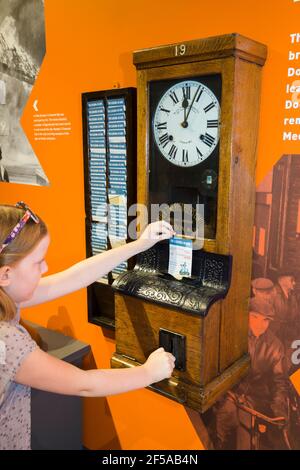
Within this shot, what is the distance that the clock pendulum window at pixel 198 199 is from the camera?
1408mm

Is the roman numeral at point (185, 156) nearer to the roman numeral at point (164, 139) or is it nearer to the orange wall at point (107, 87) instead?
the roman numeral at point (164, 139)

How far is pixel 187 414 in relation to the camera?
2.09m

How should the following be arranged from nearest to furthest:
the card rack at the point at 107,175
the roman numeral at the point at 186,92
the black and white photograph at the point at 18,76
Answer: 1. the roman numeral at the point at 186,92
2. the card rack at the point at 107,175
3. the black and white photograph at the point at 18,76

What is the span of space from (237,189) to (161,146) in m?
0.32

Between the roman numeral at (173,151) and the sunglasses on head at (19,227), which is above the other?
the roman numeral at (173,151)

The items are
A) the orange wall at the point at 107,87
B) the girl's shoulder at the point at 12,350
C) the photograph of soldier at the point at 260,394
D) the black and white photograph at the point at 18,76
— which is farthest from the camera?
the black and white photograph at the point at 18,76

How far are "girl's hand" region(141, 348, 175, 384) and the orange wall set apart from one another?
0.75m

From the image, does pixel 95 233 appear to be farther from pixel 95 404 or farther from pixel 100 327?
pixel 95 404

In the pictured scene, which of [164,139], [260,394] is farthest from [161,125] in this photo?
[260,394]

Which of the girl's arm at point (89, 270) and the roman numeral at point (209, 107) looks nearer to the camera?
the roman numeral at point (209, 107)

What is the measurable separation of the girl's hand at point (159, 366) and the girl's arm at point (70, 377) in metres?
0.01

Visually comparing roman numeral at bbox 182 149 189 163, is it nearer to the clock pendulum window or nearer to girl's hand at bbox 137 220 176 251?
the clock pendulum window

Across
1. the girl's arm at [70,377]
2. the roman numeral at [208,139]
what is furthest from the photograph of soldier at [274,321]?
the girl's arm at [70,377]

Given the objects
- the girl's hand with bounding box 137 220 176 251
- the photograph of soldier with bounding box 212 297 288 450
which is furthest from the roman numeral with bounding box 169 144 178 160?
the photograph of soldier with bounding box 212 297 288 450
